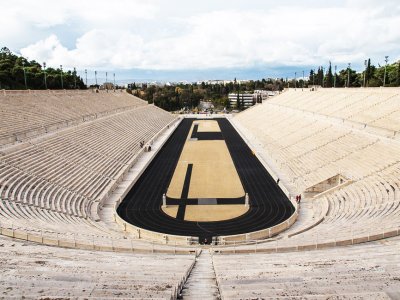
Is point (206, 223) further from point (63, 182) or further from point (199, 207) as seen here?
point (63, 182)

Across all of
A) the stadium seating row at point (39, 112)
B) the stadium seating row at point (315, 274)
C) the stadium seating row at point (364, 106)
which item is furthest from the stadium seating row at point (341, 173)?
the stadium seating row at point (39, 112)

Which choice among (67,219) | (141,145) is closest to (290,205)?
(67,219)

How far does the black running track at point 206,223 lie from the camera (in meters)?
18.6

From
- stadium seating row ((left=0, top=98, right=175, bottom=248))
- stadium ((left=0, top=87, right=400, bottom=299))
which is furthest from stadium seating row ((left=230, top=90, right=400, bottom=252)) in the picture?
stadium seating row ((left=0, top=98, right=175, bottom=248))

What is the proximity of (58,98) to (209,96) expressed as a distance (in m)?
102

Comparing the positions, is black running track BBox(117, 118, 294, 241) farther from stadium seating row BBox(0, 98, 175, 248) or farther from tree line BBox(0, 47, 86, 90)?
tree line BBox(0, 47, 86, 90)

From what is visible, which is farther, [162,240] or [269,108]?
[269,108]

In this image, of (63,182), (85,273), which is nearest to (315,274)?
(85,273)

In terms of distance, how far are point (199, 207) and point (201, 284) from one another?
41.0ft

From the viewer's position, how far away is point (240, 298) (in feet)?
25.6

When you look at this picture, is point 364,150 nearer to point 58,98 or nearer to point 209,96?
point 58,98

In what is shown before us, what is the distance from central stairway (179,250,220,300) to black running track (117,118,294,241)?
244 inches

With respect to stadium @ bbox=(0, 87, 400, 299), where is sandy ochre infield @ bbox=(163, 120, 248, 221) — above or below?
below

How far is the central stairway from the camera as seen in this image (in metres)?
8.43
